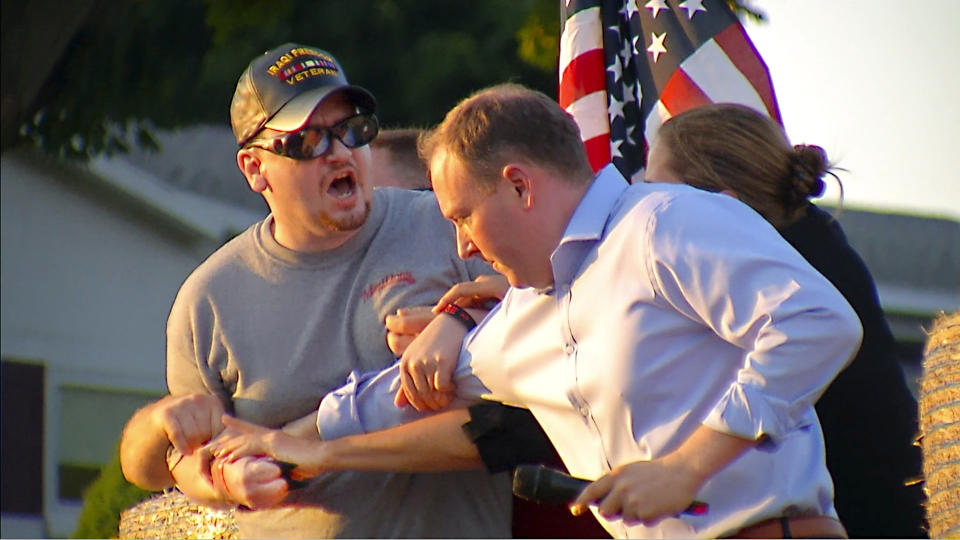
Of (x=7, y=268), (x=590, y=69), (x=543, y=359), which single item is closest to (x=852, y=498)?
(x=543, y=359)

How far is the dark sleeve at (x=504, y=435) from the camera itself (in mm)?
3734

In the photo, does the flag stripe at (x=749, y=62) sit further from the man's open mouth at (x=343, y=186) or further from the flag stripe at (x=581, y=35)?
the man's open mouth at (x=343, y=186)

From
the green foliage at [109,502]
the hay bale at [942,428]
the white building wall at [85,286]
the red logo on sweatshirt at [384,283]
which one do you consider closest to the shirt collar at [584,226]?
the red logo on sweatshirt at [384,283]

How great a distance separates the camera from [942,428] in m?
4.07

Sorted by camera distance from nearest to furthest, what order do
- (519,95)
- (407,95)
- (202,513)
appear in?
(519,95), (202,513), (407,95)

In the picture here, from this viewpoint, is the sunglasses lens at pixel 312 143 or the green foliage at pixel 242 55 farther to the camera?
the green foliage at pixel 242 55

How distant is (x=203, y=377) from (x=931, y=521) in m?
1.92

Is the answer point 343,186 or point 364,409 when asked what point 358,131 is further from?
point 364,409

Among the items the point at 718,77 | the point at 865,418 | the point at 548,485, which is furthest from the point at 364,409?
the point at 718,77

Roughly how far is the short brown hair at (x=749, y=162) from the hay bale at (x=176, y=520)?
1.78 metres

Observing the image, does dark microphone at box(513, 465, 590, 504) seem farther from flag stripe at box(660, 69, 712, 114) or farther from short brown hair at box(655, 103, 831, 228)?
flag stripe at box(660, 69, 712, 114)

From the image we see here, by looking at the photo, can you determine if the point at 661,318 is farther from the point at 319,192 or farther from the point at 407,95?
the point at 407,95

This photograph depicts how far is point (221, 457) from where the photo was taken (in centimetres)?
391

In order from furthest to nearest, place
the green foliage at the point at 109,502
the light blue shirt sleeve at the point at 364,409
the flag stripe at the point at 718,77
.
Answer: the green foliage at the point at 109,502 < the flag stripe at the point at 718,77 < the light blue shirt sleeve at the point at 364,409
